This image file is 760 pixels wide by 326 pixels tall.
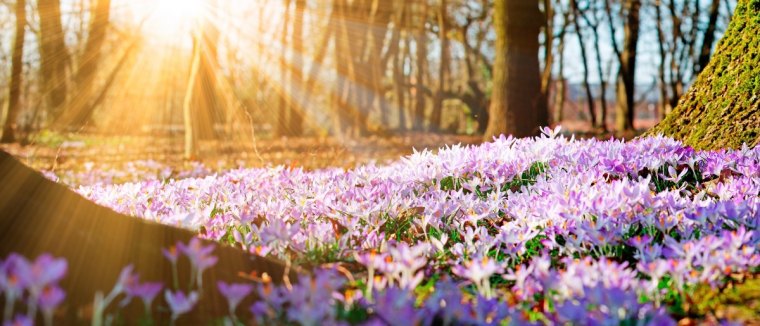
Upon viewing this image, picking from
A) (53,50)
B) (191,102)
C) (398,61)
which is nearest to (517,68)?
(191,102)

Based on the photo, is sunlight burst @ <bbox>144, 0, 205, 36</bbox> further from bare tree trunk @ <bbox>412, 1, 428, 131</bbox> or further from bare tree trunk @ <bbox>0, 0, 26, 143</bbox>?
bare tree trunk @ <bbox>412, 1, 428, 131</bbox>

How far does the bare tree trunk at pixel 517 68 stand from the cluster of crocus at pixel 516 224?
13.3 feet

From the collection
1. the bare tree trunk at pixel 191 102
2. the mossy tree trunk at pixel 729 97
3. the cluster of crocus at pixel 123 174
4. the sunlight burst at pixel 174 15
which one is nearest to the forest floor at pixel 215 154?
the bare tree trunk at pixel 191 102

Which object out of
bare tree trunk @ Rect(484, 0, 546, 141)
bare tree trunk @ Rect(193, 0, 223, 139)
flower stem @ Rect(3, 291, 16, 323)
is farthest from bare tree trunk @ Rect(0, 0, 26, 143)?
flower stem @ Rect(3, 291, 16, 323)

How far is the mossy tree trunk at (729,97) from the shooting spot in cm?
482

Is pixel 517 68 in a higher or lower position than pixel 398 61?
lower

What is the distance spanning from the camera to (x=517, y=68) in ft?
30.6

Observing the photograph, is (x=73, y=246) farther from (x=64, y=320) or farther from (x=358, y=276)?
(x=358, y=276)

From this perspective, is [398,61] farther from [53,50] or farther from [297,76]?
[53,50]

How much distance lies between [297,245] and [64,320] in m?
1.21

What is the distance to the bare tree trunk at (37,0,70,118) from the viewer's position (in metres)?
17.3

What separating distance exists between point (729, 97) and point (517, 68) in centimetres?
448

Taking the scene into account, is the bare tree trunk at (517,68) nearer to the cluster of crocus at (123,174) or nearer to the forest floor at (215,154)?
the forest floor at (215,154)

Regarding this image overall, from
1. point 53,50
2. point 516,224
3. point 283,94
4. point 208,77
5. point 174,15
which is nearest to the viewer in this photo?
point 516,224
